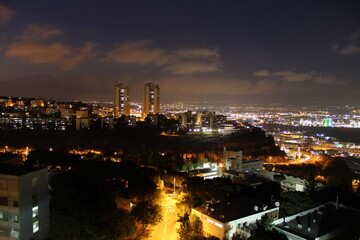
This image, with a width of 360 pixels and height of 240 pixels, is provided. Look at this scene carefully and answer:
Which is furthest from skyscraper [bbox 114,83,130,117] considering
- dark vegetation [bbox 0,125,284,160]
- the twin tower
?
dark vegetation [bbox 0,125,284,160]

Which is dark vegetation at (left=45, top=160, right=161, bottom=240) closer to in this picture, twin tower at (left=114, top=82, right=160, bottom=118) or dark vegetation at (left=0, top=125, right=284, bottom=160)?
dark vegetation at (left=0, top=125, right=284, bottom=160)

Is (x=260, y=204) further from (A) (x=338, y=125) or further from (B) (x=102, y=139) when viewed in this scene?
(A) (x=338, y=125)

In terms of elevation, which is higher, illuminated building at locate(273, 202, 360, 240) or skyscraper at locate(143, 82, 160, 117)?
skyscraper at locate(143, 82, 160, 117)

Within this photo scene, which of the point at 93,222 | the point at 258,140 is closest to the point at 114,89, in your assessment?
the point at 258,140

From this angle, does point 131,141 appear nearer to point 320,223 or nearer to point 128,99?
point 320,223

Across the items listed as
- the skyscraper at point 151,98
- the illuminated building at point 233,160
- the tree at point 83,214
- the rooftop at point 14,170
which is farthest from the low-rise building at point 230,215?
the skyscraper at point 151,98

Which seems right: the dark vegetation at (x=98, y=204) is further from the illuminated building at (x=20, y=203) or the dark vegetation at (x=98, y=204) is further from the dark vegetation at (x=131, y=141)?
the dark vegetation at (x=131, y=141)
